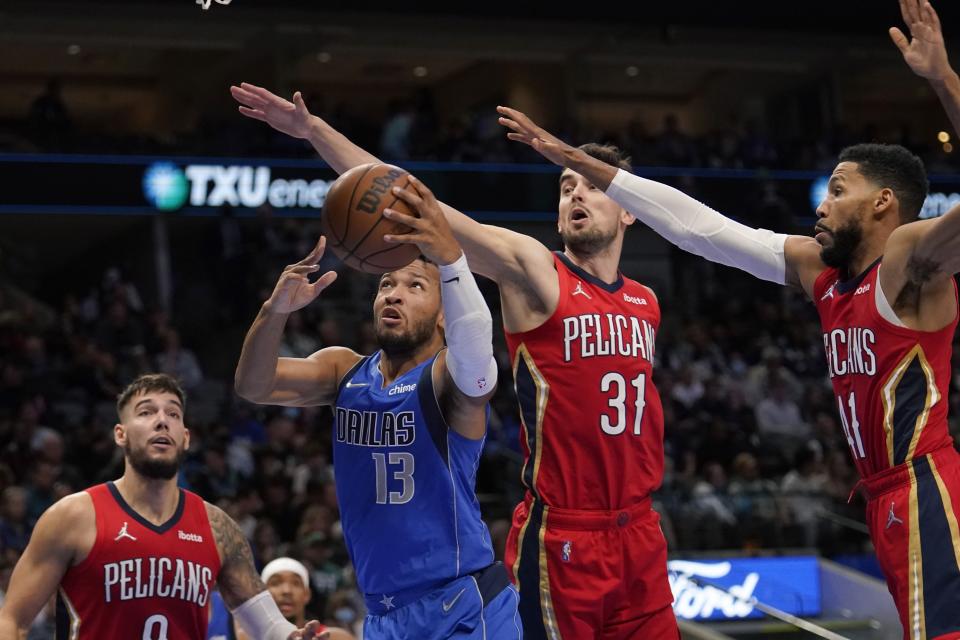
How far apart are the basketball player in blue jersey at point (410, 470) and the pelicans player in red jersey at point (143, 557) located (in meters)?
0.58

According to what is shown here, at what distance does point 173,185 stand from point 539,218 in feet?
16.9

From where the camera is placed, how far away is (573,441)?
562 cm

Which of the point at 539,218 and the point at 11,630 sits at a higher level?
the point at 539,218

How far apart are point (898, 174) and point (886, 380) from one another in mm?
834

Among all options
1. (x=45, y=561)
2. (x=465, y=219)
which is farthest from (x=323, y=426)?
→ (x=465, y=219)

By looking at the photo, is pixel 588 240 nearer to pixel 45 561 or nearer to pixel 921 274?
pixel 921 274

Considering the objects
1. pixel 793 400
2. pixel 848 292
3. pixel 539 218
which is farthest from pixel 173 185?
pixel 848 292

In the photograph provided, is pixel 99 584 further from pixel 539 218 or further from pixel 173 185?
pixel 539 218

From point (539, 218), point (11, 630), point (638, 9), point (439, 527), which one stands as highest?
point (638, 9)

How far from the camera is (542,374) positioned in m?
5.70

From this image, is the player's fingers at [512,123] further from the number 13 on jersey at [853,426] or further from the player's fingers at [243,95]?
the number 13 on jersey at [853,426]

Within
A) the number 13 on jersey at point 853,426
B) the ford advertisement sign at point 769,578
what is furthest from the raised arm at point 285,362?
the ford advertisement sign at point 769,578

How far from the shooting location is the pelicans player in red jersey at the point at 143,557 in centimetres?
582

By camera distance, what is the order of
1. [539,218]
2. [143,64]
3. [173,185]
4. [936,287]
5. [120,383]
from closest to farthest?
[936,287] → [120,383] → [173,185] → [539,218] → [143,64]
